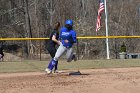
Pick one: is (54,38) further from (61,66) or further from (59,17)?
(59,17)

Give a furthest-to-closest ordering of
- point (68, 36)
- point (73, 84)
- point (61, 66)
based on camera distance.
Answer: point (61, 66), point (68, 36), point (73, 84)

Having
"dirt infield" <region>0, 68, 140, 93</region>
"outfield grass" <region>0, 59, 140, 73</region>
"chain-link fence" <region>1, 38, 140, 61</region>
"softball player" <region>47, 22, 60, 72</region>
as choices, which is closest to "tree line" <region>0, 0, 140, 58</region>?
"chain-link fence" <region>1, 38, 140, 61</region>

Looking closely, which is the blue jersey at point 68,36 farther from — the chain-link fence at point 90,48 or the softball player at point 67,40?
the chain-link fence at point 90,48

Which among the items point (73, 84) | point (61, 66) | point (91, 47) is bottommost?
point (91, 47)

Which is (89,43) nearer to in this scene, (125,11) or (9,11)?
(9,11)

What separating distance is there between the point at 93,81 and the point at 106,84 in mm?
663

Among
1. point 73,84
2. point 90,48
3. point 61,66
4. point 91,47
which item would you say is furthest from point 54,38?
point 90,48

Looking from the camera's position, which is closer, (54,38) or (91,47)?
(54,38)

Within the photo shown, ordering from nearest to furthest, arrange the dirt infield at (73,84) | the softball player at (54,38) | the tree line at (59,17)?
the dirt infield at (73,84)
the softball player at (54,38)
the tree line at (59,17)

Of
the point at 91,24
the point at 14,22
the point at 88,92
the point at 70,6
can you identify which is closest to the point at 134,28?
the point at 91,24

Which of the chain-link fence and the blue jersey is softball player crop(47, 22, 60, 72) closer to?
the blue jersey

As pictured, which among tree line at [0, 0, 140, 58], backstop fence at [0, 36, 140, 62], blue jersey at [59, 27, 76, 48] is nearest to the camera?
blue jersey at [59, 27, 76, 48]

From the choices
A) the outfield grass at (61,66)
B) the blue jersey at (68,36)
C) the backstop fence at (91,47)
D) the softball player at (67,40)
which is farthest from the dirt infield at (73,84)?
the backstop fence at (91,47)

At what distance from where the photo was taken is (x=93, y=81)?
1227 centimetres
